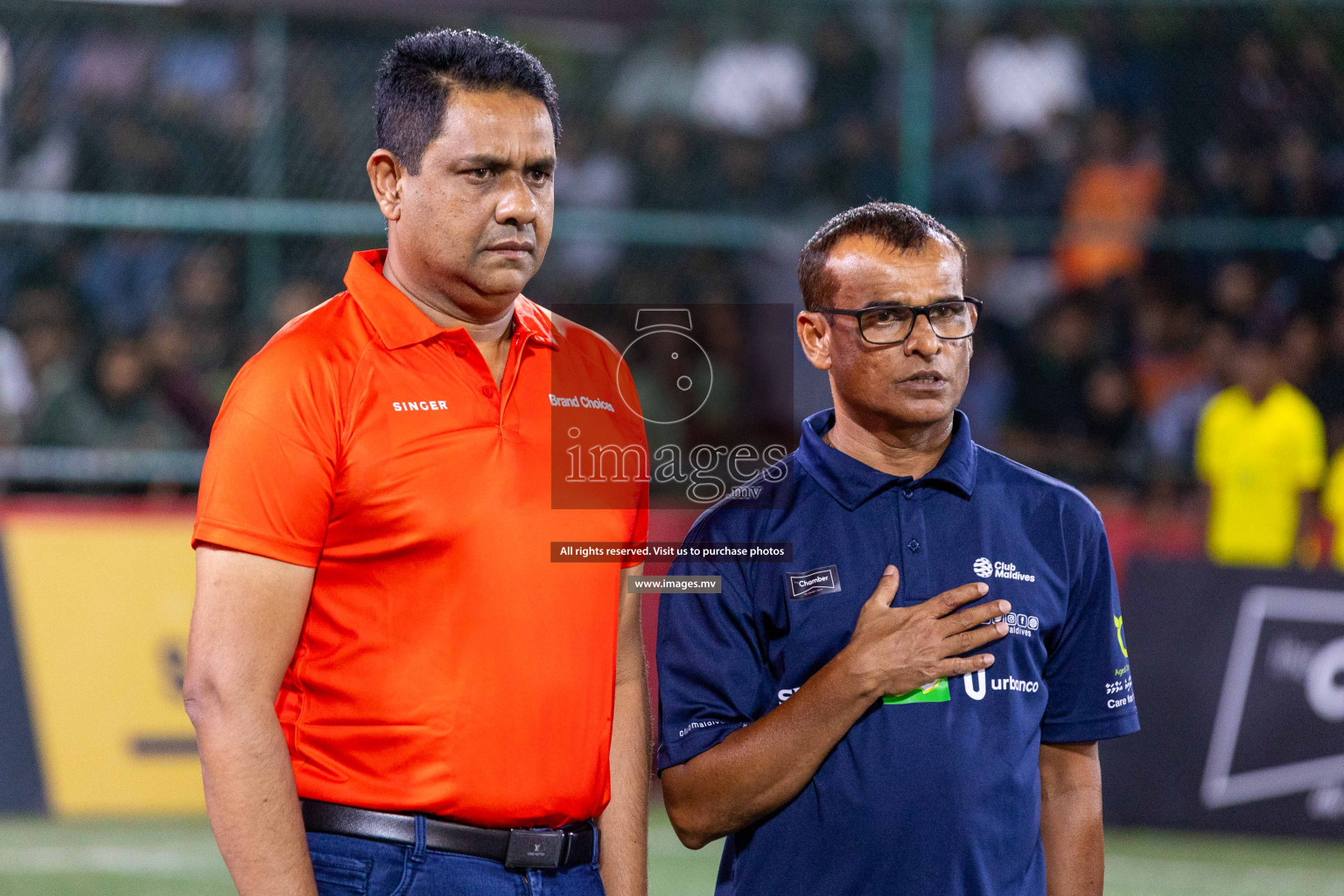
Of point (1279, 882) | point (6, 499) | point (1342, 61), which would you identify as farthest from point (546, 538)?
point (1342, 61)

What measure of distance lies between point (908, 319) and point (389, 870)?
50.8 inches

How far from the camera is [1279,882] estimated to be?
22.5ft

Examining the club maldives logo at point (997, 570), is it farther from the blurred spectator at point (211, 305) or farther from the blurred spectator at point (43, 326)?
the blurred spectator at point (43, 326)

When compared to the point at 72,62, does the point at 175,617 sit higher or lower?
lower

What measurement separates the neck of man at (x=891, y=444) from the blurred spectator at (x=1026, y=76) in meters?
8.16

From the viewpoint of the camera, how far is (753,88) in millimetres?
10703

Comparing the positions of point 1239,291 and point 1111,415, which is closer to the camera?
point 1111,415

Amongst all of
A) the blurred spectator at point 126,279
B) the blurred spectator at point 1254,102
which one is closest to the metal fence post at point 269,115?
the blurred spectator at point 126,279

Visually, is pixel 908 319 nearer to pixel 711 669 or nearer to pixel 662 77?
pixel 711 669

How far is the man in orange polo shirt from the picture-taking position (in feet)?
7.63

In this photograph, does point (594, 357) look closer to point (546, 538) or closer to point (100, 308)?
point (546, 538)

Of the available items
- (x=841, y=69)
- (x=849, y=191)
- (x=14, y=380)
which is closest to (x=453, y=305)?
(x=14, y=380)

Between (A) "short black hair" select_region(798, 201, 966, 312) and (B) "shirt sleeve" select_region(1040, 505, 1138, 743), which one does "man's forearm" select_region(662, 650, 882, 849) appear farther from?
(A) "short black hair" select_region(798, 201, 966, 312)

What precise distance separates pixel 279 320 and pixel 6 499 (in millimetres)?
1765
